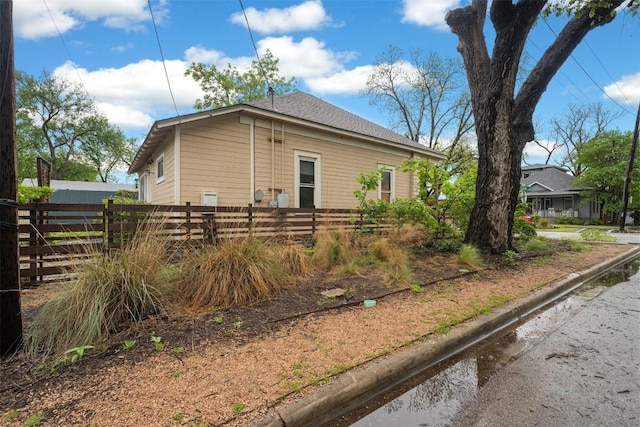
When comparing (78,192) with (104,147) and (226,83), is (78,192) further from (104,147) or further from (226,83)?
(226,83)

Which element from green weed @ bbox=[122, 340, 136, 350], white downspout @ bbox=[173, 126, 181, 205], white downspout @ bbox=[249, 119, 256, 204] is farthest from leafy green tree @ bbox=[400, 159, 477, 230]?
green weed @ bbox=[122, 340, 136, 350]

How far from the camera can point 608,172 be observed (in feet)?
78.9

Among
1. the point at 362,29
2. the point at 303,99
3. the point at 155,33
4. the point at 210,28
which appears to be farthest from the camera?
the point at 303,99

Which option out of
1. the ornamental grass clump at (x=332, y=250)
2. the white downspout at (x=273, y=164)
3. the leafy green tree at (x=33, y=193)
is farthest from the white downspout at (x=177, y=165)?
the leafy green tree at (x=33, y=193)

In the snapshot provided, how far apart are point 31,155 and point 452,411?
3997 centimetres

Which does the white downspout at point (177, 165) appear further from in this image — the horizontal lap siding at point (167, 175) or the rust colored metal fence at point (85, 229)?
the rust colored metal fence at point (85, 229)

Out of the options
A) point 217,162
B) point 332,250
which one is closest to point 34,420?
point 332,250

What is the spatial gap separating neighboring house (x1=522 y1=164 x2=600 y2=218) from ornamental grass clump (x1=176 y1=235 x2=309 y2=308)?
32058 mm

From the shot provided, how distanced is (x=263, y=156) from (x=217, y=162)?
126cm

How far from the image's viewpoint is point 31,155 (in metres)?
29.8

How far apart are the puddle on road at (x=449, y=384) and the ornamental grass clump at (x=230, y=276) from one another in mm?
2056

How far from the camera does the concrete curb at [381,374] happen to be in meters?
1.94

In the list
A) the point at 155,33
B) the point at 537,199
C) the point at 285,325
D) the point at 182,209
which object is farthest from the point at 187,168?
the point at 537,199

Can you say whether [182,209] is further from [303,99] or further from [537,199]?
[537,199]
